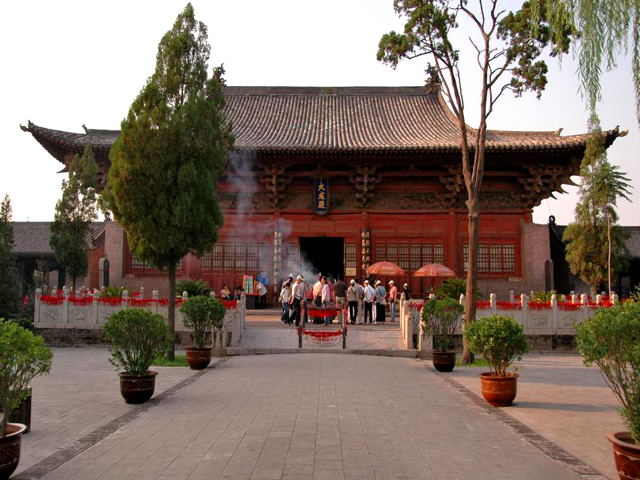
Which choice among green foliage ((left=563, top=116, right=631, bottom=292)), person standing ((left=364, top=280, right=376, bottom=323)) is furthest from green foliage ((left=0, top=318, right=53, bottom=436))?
green foliage ((left=563, top=116, right=631, bottom=292))

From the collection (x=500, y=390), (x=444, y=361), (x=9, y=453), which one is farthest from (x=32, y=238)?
(x=9, y=453)

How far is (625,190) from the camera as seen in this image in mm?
22625

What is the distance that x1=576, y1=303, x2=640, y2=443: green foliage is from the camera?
15.8 ft

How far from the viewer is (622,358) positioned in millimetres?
5176

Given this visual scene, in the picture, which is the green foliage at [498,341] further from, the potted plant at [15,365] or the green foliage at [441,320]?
the potted plant at [15,365]

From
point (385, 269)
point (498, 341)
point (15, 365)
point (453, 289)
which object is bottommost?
point (498, 341)

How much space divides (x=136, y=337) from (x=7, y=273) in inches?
403

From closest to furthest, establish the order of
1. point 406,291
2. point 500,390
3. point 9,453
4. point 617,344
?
point 9,453, point 617,344, point 500,390, point 406,291

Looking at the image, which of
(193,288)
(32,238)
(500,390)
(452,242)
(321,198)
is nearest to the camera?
(500,390)

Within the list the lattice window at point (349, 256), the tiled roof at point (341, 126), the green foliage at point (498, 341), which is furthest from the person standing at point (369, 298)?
the green foliage at point (498, 341)

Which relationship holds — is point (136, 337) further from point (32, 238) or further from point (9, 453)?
point (32, 238)

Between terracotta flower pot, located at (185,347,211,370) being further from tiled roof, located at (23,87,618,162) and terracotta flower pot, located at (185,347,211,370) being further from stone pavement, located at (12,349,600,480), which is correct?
tiled roof, located at (23,87,618,162)

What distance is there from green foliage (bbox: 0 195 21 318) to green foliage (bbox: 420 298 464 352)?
11794mm

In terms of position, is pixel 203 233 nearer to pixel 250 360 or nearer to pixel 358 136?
pixel 250 360
